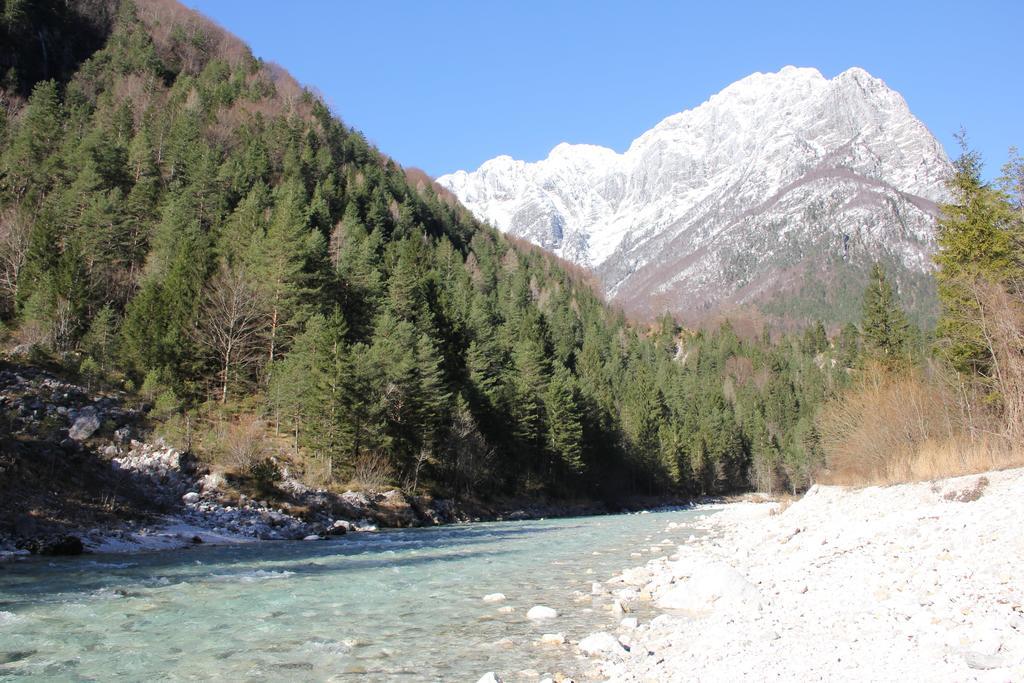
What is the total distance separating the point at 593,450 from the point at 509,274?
47.6 metres

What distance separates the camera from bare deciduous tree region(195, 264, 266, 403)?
139ft

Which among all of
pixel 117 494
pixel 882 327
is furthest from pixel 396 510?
pixel 882 327

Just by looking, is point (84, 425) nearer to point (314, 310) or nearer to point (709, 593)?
point (314, 310)

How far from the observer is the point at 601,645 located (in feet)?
29.1

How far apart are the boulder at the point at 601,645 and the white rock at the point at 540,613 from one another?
2133mm

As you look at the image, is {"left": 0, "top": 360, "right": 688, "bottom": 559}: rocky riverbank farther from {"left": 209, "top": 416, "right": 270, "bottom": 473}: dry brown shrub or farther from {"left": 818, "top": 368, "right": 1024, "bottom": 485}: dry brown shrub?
{"left": 818, "top": 368, "right": 1024, "bottom": 485}: dry brown shrub

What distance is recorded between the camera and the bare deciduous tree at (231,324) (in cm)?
4234

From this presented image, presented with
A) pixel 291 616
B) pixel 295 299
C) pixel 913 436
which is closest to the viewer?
pixel 291 616

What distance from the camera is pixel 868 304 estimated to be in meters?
58.6

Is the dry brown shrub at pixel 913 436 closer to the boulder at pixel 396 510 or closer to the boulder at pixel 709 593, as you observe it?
the boulder at pixel 709 593

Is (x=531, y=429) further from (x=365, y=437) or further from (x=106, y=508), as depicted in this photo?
(x=106, y=508)

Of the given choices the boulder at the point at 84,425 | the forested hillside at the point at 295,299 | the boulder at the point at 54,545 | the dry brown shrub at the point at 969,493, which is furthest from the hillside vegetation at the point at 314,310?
the boulder at the point at 54,545

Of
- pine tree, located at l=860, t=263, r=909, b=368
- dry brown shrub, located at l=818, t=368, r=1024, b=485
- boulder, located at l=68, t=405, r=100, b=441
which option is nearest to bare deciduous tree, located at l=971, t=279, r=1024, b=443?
dry brown shrub, located at l=818, t=368, r=1024, b=485

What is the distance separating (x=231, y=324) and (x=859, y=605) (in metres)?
39.7
